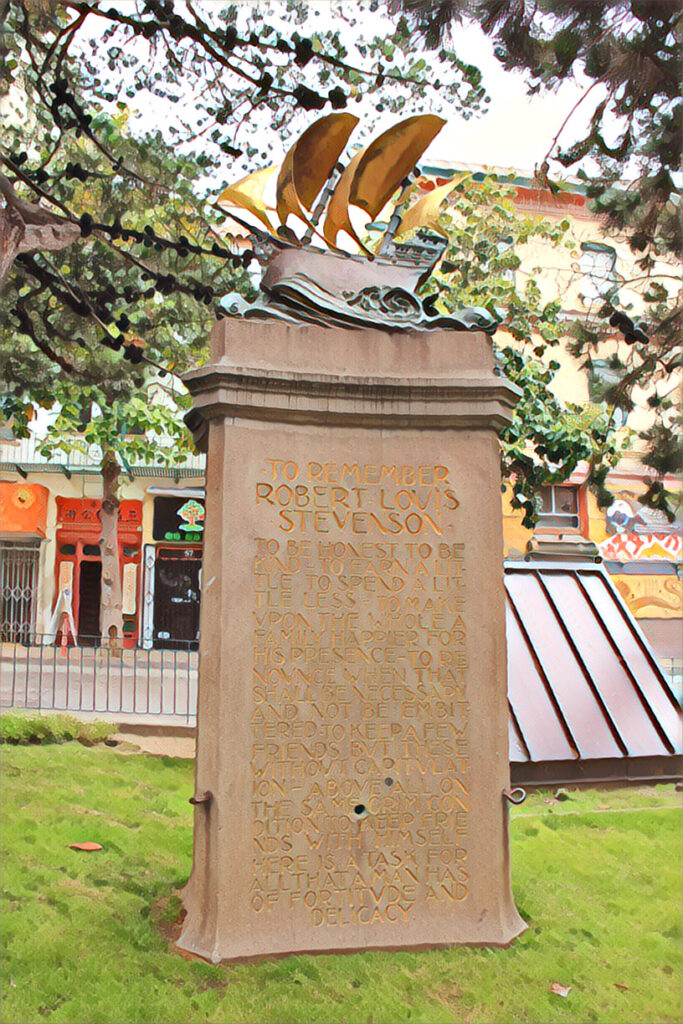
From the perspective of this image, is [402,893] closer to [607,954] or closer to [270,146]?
[607,954]

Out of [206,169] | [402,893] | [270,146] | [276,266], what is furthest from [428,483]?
[206,169]

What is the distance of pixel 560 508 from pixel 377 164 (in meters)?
19.5

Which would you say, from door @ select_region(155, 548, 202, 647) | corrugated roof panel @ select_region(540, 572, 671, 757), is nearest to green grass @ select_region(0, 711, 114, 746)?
corrugated roof panel @ select_region(540, 572, 671, 757)

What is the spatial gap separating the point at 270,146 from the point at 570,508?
666 inches

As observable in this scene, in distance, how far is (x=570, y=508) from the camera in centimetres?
2395

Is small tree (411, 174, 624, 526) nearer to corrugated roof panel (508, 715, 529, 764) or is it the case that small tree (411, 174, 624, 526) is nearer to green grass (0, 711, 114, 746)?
corrugated roof panel (508, 715, 529, 764)

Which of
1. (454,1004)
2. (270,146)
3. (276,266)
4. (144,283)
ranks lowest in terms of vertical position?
(454,1004)

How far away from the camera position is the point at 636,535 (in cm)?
2427

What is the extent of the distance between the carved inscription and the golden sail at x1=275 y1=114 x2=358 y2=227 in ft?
5.60

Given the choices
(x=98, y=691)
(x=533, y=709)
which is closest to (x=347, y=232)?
(x=533, y=709)

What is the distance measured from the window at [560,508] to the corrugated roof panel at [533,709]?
50.9 ft

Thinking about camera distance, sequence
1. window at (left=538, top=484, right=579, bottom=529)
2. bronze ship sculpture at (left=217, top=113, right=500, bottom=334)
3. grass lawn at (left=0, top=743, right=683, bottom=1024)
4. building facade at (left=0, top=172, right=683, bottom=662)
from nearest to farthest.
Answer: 1. grass lawn at (left=0, top=743, right=683, bottom=1024)
2. bronze ship sculpture at (left=217, top=113, right=500, bottom=334)
3. building facade at (left=0, top=172, right=683, bottom=662)
4. window at (left=538, top=484, right=579, bottom=529)

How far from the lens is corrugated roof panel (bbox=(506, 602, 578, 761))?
24.6ft

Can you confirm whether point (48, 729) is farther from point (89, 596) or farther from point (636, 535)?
point (636, 535)
